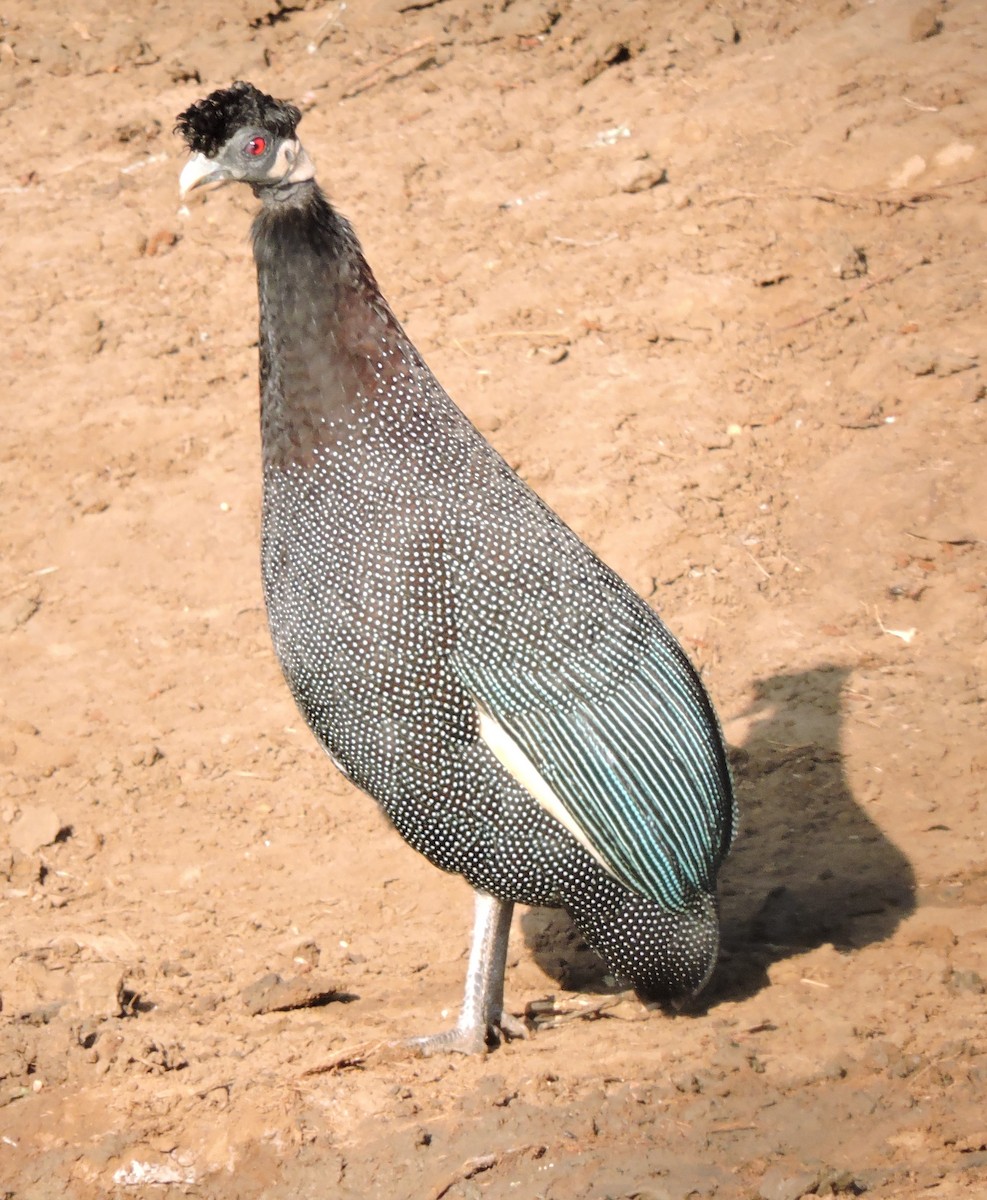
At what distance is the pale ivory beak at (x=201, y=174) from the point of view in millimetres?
3432

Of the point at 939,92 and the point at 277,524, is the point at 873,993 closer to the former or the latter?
the point at 277,524

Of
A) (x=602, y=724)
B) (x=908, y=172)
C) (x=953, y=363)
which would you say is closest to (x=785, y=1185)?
(x=602, y=724)

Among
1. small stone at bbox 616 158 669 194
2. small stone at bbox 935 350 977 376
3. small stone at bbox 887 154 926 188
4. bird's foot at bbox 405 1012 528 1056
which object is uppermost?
small stone at bbox 616 158 669 194

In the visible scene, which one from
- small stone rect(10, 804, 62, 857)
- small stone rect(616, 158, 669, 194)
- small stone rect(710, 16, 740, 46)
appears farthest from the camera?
small stone rect(710, 16, 740, 46)

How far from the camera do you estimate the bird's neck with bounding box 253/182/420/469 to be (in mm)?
3443

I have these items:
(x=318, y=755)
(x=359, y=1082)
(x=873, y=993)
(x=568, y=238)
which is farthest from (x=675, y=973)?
(x=568, y=238)

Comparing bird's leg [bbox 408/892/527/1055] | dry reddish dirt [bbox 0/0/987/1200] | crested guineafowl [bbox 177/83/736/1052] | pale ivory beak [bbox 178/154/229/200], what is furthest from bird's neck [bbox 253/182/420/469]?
dry reddish dirt [bbox 0/0/987/1200]

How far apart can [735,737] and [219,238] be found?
400cm

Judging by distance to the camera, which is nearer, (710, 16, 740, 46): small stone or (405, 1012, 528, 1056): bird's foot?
(405, 1012, 528, 1056): bird's foot

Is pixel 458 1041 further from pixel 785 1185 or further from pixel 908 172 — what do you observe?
pixel 908 172

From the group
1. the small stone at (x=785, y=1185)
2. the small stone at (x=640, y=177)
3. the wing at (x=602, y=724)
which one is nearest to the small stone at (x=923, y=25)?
the small stone at (x=640, y=177)

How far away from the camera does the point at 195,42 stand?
8.38 meters

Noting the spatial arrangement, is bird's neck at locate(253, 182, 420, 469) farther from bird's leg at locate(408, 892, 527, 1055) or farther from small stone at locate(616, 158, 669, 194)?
small stone at locate(616, 158, 669, 194)

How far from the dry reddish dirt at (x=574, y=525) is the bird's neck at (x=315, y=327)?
70.3 inches
